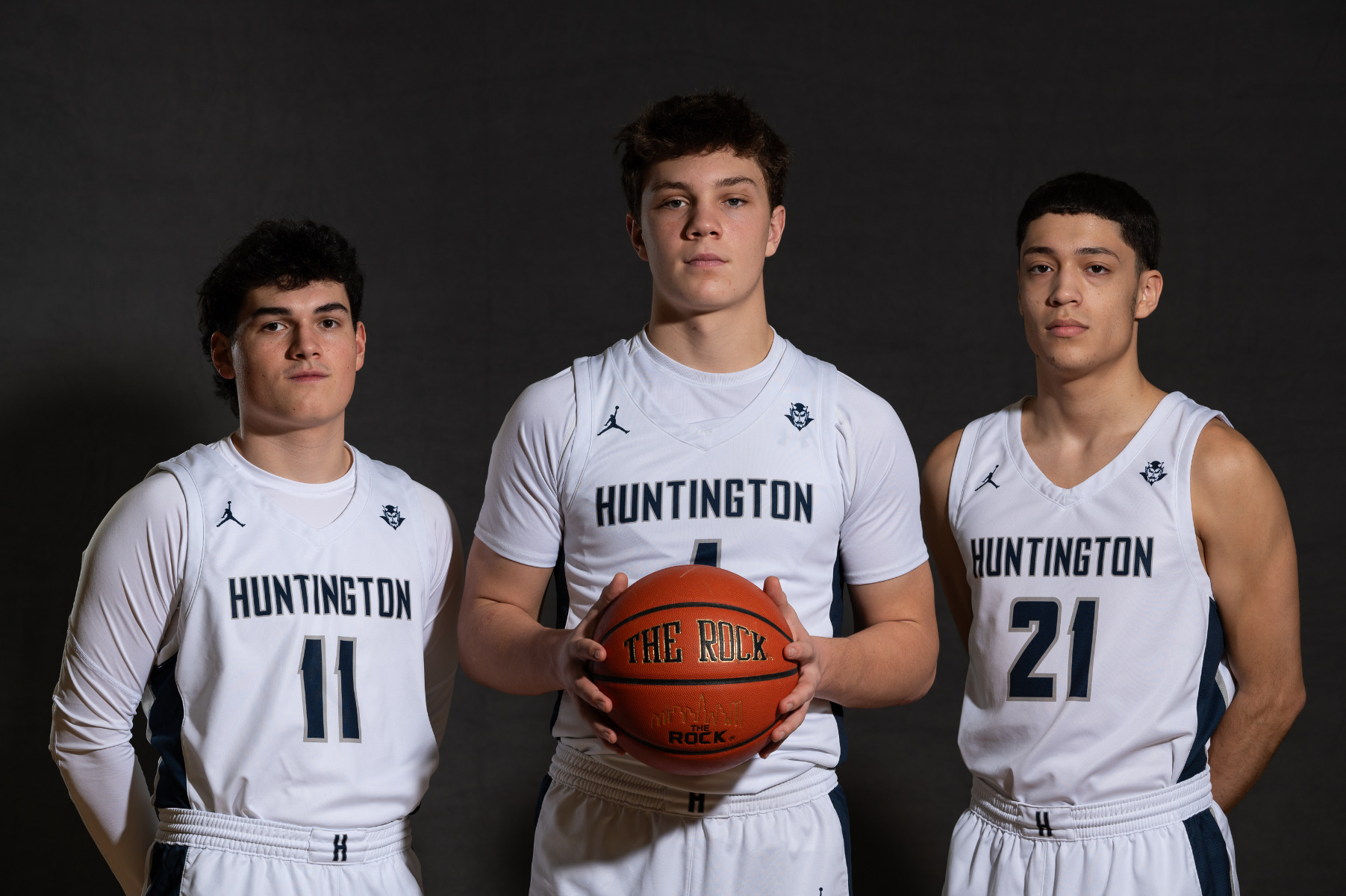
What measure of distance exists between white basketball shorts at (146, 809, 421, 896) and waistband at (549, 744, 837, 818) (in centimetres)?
48

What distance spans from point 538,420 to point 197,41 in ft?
8.95

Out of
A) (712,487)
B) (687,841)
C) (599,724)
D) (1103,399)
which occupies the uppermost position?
(1103,399)

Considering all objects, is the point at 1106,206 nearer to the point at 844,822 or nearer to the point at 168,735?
the point at 844,822

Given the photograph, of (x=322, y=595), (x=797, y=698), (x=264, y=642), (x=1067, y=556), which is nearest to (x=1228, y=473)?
(x=1067, y=556)

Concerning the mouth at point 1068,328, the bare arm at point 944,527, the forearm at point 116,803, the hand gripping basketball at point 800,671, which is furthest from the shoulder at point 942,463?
the forearm at point 116,803

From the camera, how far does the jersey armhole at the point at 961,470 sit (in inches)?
112

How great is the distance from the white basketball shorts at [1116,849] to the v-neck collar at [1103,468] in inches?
26.3

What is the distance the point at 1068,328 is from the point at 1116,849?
3.75 feet

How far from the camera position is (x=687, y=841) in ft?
7.41

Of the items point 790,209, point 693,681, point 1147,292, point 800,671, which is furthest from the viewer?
point 790,209

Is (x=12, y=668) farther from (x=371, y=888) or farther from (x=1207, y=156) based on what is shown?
(x=1207, y=156)

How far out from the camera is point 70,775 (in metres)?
2.45

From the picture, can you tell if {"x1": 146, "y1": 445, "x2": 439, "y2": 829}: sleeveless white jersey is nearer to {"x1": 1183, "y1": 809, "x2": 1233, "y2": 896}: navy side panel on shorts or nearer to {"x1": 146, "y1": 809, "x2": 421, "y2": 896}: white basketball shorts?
{"x1": 146, "y1": 809, "x2": 421, "y2": 896}: white basketball shorts

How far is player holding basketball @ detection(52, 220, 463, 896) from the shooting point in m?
2.32
